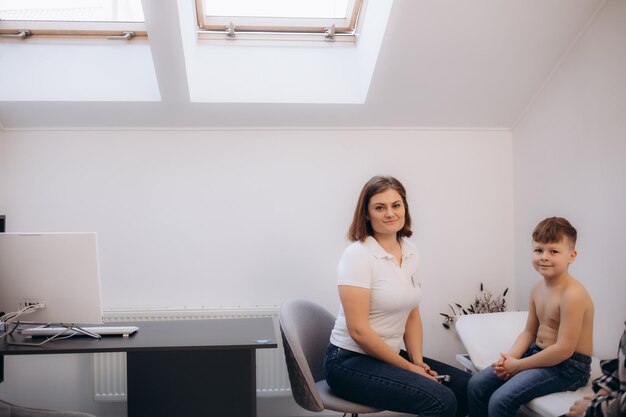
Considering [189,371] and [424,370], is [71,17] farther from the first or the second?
[424,370]

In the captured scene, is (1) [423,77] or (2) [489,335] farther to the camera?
(1) [423,77]

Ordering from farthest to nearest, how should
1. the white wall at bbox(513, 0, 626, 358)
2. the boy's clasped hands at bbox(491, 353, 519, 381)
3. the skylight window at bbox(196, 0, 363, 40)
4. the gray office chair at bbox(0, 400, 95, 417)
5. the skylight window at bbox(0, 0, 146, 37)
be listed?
1. the skylight window at bbox(196, 0, 363, 40)
2. the skylight window at bbox(0, 0, 146, 37)
3. the white wall at bbox(513, 0, 626, 358)
4. the boy's clasped hands at bbox(491, 353, 519, 381)
5. the gray office chair at bbox(0, 400, 95, 417)

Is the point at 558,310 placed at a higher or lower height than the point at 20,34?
lower

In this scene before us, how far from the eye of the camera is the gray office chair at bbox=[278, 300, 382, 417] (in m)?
2.14

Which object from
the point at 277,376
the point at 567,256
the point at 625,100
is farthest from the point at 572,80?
the point at 277,376

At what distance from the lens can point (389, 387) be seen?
204 cm

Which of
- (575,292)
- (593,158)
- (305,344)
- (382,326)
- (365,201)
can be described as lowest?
(305,344)

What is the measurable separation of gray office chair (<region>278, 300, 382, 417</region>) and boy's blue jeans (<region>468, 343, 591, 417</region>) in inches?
16.6

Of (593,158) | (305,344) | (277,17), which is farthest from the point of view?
(277,17)

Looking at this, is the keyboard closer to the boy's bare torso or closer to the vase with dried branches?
the boy's bare torso

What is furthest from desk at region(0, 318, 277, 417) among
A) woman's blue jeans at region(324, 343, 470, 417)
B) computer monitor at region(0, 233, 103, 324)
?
woman's blue jeans at region(324, 343, 470, 417)

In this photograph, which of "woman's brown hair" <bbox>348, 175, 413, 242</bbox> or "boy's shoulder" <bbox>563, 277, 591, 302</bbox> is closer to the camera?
"boy's shoulder" <bbox>563, 277, 591, 302</bbox>

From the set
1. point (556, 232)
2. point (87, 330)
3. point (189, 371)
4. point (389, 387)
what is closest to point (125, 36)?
point (87, 330)

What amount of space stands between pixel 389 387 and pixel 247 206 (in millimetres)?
1526
